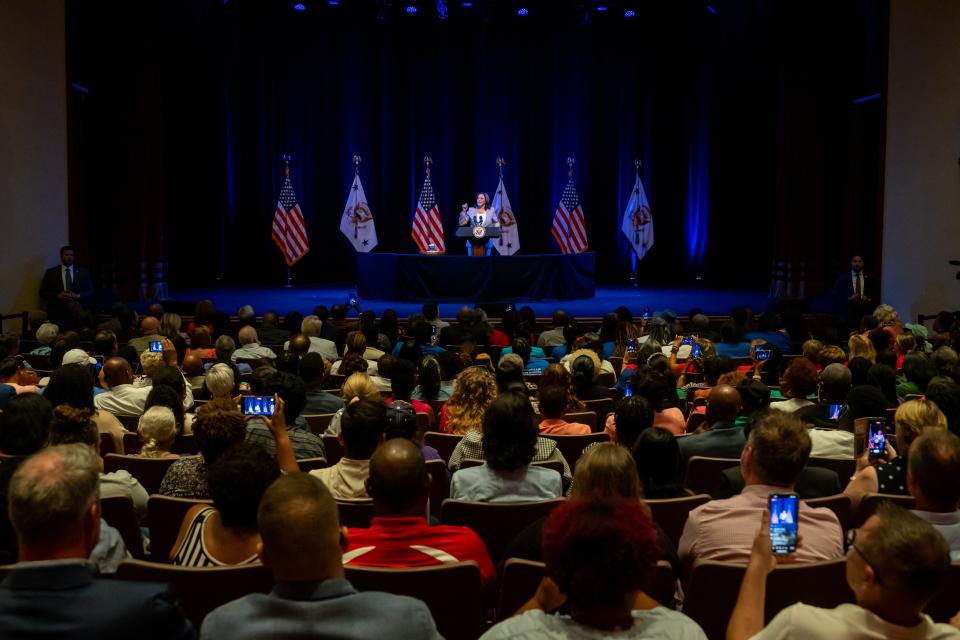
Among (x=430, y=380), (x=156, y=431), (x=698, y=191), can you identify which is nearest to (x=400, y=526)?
(x=156, y=431)

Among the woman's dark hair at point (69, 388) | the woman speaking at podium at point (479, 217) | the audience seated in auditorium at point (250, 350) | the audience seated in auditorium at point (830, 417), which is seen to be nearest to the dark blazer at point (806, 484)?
the audience seated in auditorium at point (830, 417)

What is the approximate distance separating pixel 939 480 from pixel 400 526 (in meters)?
Result: 1.54

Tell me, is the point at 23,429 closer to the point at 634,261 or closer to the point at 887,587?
the point at 887,587

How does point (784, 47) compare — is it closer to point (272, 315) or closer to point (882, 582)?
point (272, 315)

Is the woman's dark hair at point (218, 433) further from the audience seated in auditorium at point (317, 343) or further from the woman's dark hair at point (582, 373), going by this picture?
the audience seated in auditorium at point (317, 343)

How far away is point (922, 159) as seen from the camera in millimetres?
12602

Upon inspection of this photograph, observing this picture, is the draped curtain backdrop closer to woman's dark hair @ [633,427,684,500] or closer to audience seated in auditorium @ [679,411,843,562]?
woman's dark hair @ [633,427,684,500]

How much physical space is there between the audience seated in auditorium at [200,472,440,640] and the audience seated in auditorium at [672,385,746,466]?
2690mm

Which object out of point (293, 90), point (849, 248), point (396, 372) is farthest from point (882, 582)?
point (293, 90)

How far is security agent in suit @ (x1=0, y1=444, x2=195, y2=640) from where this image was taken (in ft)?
6.54

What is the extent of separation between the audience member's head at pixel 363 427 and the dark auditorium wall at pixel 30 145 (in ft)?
30.6

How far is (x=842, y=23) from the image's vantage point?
590 inches

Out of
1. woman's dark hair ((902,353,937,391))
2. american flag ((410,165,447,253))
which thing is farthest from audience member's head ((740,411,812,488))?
american flag ((410,165,447,253))

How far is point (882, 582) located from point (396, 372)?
150 inches
